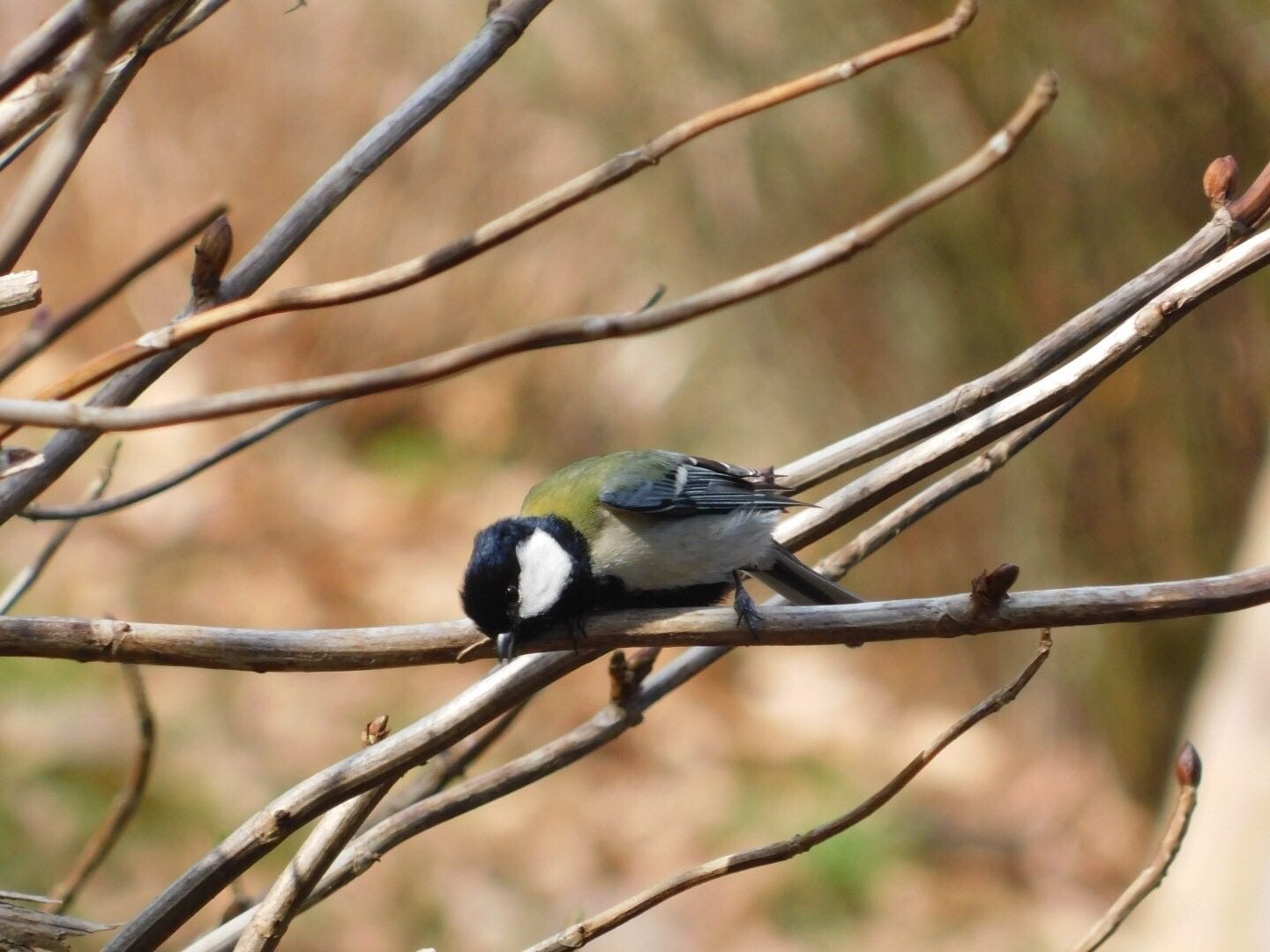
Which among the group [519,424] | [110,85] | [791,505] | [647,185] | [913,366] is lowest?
[791,505]

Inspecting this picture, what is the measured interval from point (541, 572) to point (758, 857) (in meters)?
0.70

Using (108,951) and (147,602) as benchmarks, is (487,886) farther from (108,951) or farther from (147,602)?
(108,951)

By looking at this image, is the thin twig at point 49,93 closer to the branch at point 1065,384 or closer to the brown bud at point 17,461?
the brown bud at point 17,461

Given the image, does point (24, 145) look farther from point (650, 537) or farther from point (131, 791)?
point (650, 537)

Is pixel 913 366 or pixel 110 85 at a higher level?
pixel 913 366

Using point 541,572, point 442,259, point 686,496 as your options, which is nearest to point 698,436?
point 686,496

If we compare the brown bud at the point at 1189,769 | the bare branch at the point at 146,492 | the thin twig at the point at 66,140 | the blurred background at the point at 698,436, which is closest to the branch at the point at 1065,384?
the brown bud at the point at 1189,769

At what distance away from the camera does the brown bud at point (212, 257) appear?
3.59ft

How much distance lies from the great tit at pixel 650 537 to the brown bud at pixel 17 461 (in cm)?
87

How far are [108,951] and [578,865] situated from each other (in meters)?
3.80

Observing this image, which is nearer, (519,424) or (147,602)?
(147,602)

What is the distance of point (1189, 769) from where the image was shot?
1.34m

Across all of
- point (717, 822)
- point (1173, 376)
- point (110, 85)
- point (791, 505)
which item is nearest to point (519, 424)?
point (717, 822)

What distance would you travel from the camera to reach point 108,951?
3.61ft
